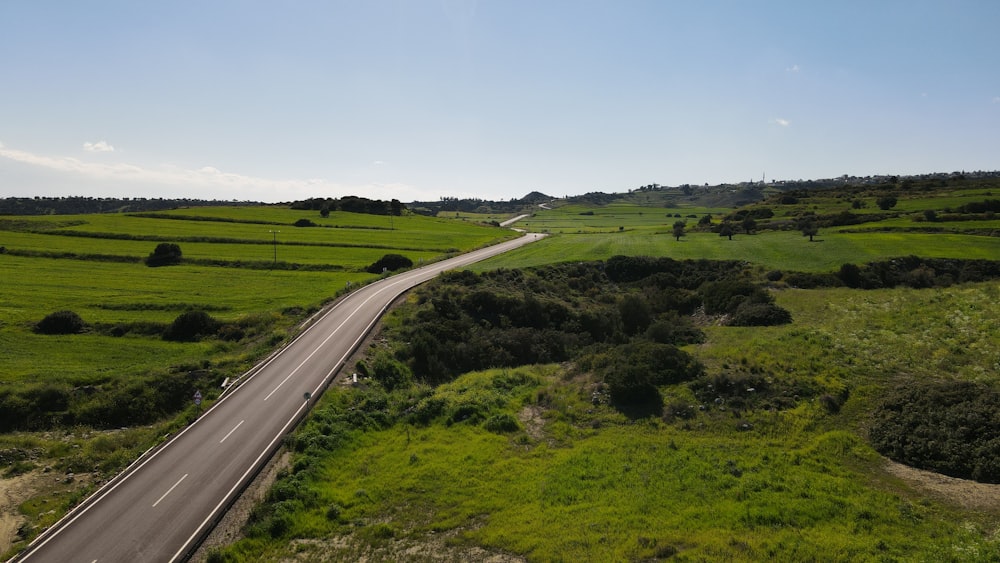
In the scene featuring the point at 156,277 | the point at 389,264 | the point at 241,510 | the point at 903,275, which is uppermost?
the point at 156,277

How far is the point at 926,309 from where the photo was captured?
3328 centimetres

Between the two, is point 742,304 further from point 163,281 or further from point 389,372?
point 163,281

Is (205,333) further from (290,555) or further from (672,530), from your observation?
(672,530)

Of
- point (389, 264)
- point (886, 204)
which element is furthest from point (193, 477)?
point (886, 204)

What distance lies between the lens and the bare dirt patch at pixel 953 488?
1453cm

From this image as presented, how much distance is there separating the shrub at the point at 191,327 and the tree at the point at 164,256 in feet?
90.2

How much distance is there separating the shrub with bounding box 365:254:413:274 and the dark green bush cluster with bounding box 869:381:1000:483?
52.7 m

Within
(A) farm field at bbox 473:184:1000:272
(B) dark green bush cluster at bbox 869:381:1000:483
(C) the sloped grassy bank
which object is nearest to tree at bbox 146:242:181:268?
Answer: (A) farm field at bbox 473:184:1000:272

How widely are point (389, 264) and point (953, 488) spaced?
57.7 meters

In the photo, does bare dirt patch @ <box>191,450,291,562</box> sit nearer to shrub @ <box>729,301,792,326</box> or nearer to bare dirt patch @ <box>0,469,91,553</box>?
bare dirt patch @ <box>0,469,91,553</box>

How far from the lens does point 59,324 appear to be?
36188 mm

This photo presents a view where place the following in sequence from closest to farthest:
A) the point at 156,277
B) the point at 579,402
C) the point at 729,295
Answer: the point at 579,402, the point at 729,295, the point at 156,277

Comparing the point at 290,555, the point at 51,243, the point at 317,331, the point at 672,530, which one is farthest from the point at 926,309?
the point at 51,243

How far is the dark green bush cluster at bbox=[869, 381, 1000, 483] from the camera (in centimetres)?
1647
